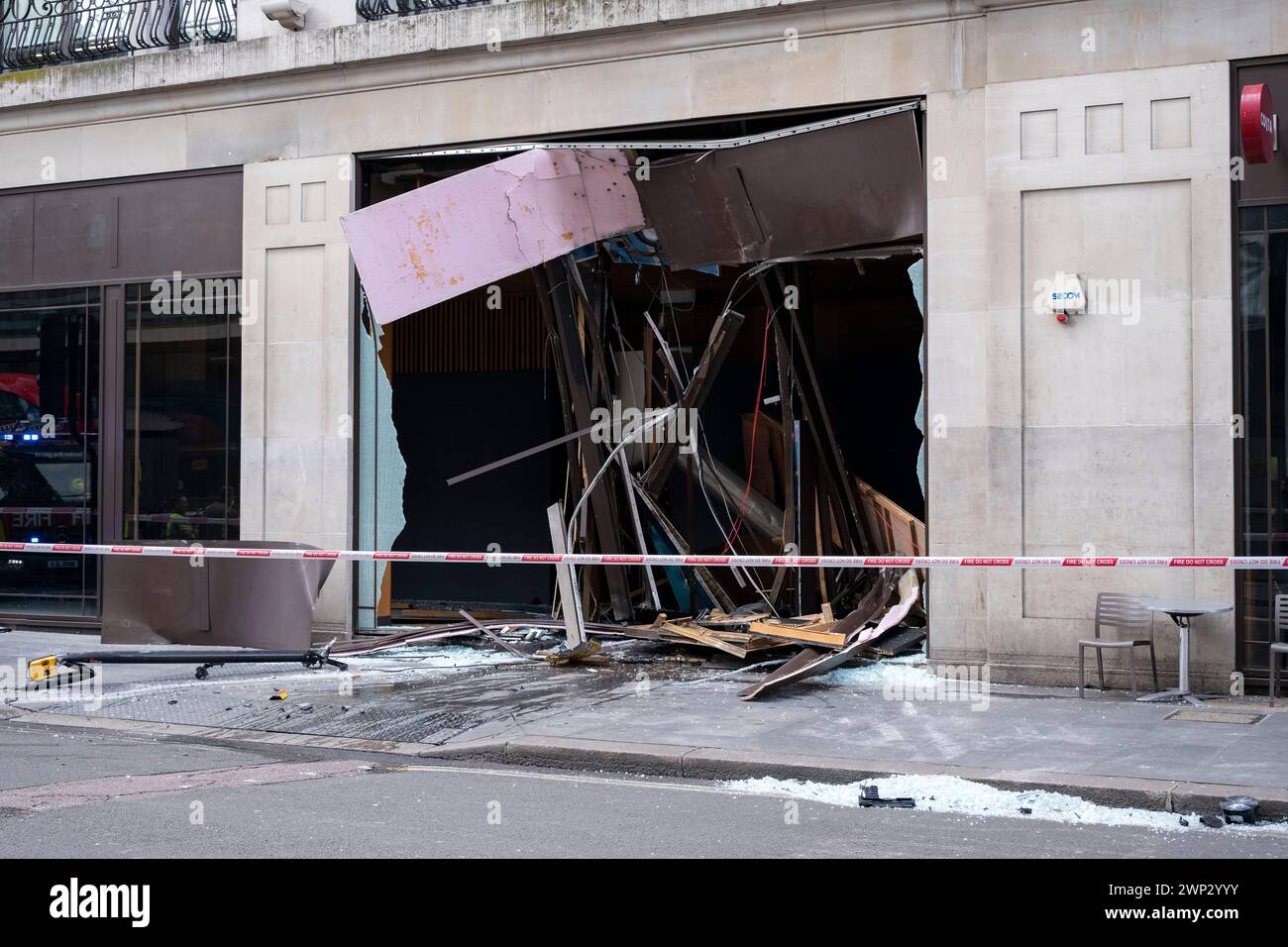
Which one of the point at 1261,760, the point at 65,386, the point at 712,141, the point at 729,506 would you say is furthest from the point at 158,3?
the point at 1261,760

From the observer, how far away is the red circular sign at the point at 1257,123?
378 inches

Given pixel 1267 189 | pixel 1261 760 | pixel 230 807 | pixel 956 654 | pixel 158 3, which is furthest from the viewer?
→ pixel 158 3

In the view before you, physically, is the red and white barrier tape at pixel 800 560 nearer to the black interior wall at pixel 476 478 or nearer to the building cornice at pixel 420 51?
the building cornice at pixel 420 51

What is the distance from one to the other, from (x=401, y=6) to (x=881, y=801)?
9359 millimetres

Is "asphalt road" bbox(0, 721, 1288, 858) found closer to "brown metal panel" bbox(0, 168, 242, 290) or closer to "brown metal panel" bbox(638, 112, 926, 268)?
"brown metal panel" bbox(638, 112, 926, 268)

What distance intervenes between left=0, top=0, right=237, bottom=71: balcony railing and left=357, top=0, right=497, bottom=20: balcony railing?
1.48 metres

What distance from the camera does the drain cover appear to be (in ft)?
30.0

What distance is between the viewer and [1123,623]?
1031 centimetres

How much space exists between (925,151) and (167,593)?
7288 mm

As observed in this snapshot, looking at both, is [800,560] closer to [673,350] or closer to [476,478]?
[673,350]

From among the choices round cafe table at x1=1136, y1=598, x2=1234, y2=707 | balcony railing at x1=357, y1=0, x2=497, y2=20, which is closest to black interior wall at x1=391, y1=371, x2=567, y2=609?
balcony railing at x1=357, y1=0, x2=497, y2=20

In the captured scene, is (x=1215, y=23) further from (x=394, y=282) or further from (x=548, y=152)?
(x=394, y=282)

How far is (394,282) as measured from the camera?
12414mm

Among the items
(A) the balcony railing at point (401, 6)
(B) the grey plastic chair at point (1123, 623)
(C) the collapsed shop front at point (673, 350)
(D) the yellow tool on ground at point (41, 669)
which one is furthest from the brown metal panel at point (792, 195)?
(D) the yellow tool on ground at point (41, 669)
